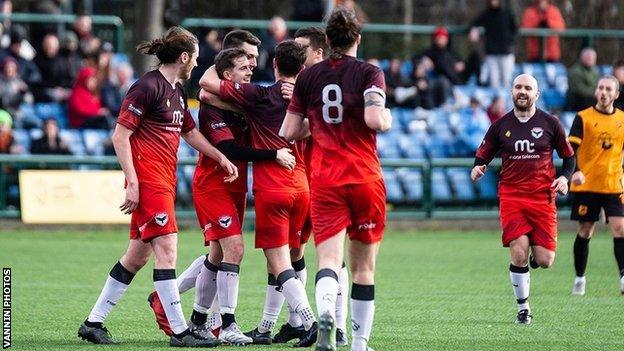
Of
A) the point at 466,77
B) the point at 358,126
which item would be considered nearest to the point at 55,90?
the point at 466,77

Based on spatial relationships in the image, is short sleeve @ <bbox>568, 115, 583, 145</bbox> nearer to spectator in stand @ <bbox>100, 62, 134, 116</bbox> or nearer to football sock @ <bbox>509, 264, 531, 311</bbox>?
football sock @ <bbox>509, 264, 531, 311</bbox>

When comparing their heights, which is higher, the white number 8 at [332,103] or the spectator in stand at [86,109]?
the white number 8 at [332,103]

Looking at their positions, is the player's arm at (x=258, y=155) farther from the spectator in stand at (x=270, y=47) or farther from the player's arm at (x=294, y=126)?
the spectator in stand at (x=270, y=47)

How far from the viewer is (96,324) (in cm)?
982

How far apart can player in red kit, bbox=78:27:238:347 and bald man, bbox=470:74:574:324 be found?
3012 mm

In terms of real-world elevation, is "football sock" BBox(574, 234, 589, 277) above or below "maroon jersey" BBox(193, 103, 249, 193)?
below

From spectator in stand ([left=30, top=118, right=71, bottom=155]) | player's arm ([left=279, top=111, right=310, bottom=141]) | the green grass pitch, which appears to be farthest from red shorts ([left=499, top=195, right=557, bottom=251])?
spectator in stand ([left=30, top=118, right=71, bottom=155])

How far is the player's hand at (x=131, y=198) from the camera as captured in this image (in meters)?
9.35

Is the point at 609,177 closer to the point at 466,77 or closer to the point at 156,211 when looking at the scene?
the point at 156,211

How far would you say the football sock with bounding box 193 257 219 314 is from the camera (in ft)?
33.0

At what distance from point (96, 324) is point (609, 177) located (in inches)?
248

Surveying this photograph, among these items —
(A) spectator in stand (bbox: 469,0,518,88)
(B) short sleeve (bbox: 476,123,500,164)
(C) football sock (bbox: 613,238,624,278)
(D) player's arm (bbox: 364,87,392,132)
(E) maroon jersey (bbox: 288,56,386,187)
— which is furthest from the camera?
(A) spectator in stand (bbox: 469,0,518,88)

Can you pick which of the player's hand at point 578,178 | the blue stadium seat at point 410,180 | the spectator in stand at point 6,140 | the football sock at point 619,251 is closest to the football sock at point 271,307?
the player's hand at point 578,178

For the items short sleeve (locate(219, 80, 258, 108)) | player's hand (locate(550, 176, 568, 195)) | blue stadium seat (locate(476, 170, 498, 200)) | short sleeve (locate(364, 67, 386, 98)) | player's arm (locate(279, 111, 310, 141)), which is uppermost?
short sleeve (locate(364, 67, 386, 98))
